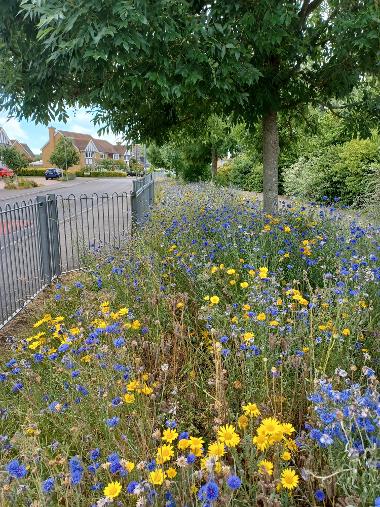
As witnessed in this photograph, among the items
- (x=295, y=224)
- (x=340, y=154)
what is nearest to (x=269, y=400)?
(x=295, y=224)

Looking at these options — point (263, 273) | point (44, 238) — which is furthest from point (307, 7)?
point (44, 238)

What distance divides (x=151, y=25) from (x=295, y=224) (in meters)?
2.89

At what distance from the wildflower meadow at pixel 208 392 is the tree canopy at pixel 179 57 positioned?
164cm

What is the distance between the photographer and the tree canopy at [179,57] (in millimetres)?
3459

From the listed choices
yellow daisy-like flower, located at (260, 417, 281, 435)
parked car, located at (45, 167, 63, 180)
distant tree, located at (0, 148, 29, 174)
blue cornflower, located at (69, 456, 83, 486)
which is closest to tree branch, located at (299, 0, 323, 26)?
yellow daisy-like flower, located at (260, 417, 281, 435)

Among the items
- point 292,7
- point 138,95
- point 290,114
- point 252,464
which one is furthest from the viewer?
point 290,114

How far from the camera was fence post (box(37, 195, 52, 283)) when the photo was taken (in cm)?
636

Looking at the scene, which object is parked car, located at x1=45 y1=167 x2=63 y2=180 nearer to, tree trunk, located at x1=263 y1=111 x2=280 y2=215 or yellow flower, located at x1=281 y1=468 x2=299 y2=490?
tree trunk, located at x1=263 y1=111 x2=280 y2=215

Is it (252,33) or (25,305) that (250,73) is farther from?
(25,305)

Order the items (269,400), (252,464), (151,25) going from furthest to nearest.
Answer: (151,25) < (269,400) < (252,464)

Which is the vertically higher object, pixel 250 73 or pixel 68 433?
pixel 250 73

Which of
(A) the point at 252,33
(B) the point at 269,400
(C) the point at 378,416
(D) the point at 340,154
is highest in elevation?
(A) the point at 252,33

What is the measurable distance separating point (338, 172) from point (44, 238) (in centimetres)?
1127

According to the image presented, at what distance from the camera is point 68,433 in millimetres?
2318
